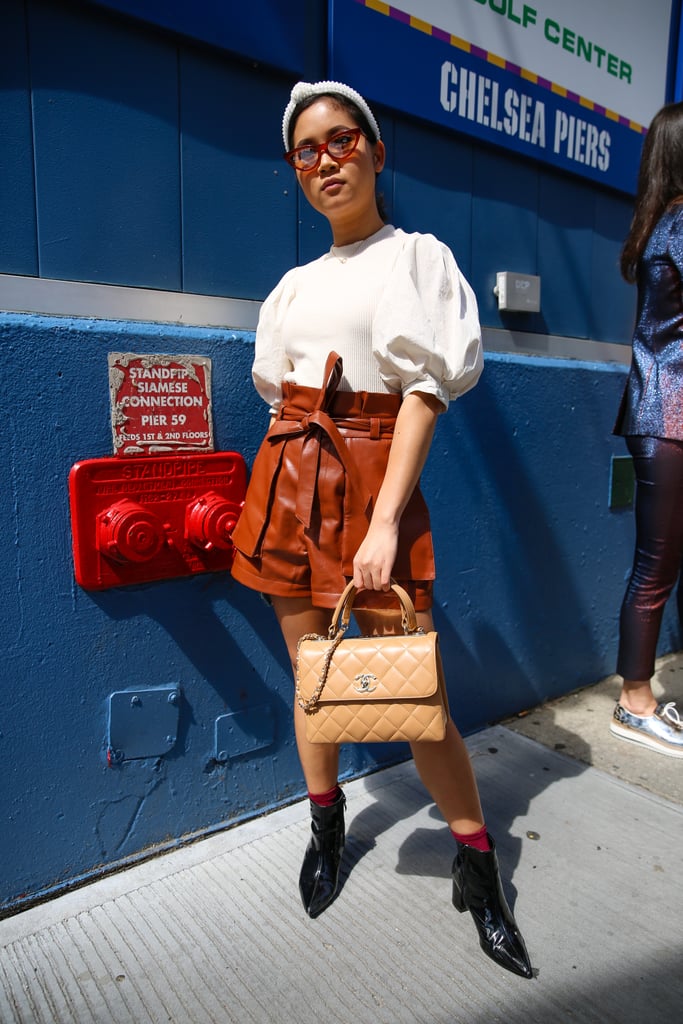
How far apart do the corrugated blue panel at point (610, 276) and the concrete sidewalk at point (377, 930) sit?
193cm

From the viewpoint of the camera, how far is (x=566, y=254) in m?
3.05

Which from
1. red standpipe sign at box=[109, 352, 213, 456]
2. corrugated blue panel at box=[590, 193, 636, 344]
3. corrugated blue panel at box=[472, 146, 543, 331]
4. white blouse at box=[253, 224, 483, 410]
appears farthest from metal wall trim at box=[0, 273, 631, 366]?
corrugated blue panel at box=[590, 193, 636, 344]

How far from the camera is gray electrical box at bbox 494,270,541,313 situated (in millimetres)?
2756

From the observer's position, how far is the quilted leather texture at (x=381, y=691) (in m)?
1.47

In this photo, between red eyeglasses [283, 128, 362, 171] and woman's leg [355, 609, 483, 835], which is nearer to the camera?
red eyeglasses [283, 128, 362, 171]

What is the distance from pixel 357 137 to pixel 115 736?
1525 millimetres

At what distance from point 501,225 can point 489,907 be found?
2.24 meters

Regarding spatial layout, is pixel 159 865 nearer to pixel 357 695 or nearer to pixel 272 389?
pixel 357 695

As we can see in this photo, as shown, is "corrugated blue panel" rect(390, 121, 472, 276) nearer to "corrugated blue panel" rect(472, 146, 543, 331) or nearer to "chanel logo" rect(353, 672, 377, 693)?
"corrugated blue panel" rect(472, 146, 543, 331)

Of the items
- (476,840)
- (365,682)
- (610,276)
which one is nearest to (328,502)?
(365,682)

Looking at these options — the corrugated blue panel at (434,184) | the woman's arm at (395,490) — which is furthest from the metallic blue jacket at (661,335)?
the woman's arm at (395,490)

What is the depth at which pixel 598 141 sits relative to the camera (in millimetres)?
3090

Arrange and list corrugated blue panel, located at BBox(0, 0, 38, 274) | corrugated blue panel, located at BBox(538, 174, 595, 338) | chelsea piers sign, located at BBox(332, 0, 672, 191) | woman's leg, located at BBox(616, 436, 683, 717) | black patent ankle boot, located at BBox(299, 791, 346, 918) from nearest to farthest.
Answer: corrugated blue panel, located at BBox(0, 0, 38, 274) → black patent ankle boot, located at BBox(299, 791, 346, 918) → chelsea piers sign, located at BBox(332, 0, 672, 191) → woman's leg, located at BBox(616, 436, 683, 717) → corrugated blue panel, located at BBox(538, 174, 595, 338)

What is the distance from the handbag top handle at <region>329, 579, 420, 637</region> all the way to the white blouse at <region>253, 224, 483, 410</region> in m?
0.41
